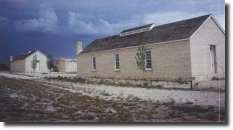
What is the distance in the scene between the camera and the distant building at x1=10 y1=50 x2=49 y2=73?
324 centimetres

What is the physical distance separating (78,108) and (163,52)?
1.03 metres

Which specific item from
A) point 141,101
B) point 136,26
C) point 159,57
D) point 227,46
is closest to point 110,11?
point 136,26

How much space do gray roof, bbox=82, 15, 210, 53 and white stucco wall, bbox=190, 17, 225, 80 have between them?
0.22 feet

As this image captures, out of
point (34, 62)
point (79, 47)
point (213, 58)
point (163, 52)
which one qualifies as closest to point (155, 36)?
point (163, 52)

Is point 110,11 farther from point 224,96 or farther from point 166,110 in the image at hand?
point 224,96

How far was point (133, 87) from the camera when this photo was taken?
310cm

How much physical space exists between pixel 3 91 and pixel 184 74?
6.28ft

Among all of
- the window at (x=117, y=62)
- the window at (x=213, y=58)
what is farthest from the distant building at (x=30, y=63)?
the window at (x=213, y=58)

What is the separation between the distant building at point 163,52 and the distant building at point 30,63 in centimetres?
38

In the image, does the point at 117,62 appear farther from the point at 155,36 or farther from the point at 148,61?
the point at 155,36

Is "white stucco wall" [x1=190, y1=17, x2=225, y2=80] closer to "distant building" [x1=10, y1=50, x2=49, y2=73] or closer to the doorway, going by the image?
the doorway

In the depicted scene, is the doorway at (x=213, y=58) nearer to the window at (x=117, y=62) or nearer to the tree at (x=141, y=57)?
the tree at (x=141, y=57)

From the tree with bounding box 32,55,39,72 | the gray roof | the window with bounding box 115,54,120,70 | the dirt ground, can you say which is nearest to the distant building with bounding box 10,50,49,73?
the tree with bounding box 32,55,39,72

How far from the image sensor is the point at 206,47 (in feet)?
9.50
